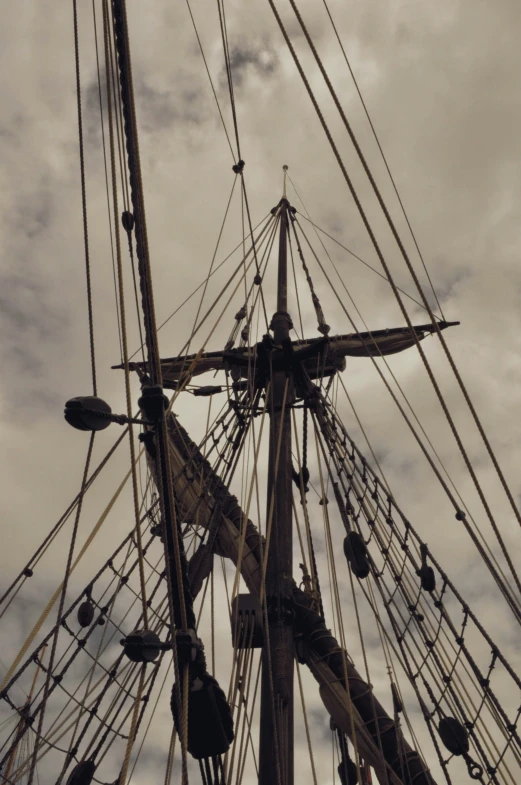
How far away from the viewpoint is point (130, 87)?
275 cm

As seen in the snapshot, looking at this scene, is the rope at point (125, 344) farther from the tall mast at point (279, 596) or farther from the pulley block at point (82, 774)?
the pulley block at point (82, 774)

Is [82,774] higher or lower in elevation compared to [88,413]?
higher

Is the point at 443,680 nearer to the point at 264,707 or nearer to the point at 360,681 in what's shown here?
the point at 360,681

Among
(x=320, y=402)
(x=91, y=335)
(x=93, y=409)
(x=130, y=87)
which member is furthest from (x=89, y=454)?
(x=320, y=402)

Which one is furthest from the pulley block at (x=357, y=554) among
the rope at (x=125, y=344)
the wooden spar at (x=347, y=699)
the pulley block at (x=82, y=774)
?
the rope at (x=125, y=344)

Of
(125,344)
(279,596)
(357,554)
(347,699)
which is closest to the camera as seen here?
(125,344)

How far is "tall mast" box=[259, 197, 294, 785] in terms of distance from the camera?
18.1ft

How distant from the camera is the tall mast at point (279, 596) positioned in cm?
553

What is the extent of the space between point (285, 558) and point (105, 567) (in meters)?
2.35

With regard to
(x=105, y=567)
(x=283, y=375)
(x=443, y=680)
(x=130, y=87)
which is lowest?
(x=443, y=680)

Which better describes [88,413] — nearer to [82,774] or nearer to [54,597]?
[54,597]

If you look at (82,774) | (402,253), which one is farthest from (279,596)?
(402,253)

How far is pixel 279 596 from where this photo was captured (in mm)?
6559

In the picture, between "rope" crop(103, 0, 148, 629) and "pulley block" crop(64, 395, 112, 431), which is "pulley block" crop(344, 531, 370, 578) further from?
"pulley block" crop(64, 395, 112, 431)
